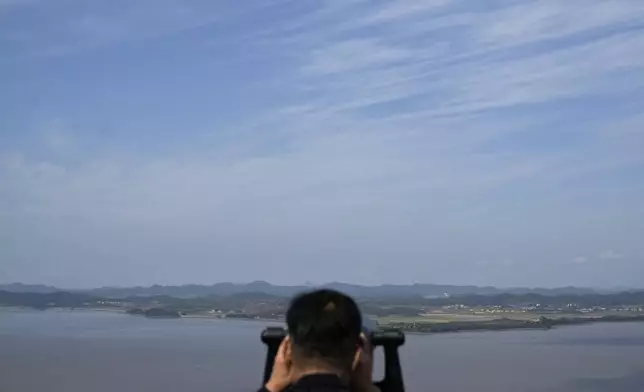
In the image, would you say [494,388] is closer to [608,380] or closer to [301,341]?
[608,380]

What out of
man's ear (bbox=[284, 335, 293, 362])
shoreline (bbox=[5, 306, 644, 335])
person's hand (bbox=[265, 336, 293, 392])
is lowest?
person's hand (bbox=[265, 336, 293, 392])

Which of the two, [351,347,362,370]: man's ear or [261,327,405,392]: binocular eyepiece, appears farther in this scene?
[261,327,405,392]: binocular eyepiece

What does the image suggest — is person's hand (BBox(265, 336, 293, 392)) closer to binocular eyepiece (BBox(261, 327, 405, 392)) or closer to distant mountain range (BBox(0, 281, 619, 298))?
binocular eyepiece (BBox(261, 327, 405, 392))

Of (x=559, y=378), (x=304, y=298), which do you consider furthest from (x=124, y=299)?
(x=304, y=298)

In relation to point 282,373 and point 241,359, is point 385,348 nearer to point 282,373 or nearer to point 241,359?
point 282,373

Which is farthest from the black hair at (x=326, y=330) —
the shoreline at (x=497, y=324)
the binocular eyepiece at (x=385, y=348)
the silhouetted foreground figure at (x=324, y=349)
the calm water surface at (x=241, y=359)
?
the shoreline at (x=497, y=324)

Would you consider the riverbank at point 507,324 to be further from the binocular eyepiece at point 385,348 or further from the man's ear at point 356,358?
the man's ear at point 356,358

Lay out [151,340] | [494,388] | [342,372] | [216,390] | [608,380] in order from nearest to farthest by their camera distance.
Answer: [342,372]
[216,390]
[494,388]
[608,380]
[151,340]

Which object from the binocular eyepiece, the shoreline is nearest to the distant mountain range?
the shoreline
